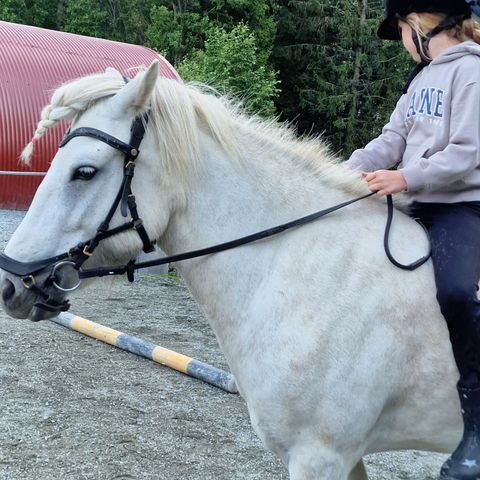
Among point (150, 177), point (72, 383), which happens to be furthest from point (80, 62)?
point (150, 177)

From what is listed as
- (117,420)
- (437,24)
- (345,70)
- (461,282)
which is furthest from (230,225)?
(345,70)

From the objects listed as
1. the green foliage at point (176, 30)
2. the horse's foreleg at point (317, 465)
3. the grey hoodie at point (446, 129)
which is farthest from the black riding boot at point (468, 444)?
the green foliage at point (176, 30)

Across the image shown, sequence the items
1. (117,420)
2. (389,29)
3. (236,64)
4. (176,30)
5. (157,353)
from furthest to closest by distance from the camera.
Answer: (176,30) < (236,64) < (157,353) < (117,420) < (389,29)

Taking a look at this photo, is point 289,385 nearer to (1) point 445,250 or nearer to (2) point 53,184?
(1) point 445,250

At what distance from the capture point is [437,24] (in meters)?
2.49

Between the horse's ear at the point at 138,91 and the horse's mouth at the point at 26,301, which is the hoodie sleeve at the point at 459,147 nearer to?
the horse's ear at the point at 138,91

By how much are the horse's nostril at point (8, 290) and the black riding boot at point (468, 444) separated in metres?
1.73

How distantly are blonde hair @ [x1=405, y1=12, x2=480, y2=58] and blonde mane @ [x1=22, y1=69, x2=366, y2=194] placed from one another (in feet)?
2.07

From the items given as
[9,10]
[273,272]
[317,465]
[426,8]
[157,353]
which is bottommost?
[9,10]

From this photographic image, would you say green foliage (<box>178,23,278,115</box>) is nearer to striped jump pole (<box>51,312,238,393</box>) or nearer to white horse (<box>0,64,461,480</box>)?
striped jump pole (<box>51,312,238,393</box>)

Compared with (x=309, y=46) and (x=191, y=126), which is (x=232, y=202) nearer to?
(x=191, y=126)

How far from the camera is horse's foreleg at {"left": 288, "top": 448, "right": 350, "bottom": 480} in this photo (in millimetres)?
2217

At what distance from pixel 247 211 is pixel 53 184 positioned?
0.76 metres

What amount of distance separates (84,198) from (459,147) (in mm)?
1419
